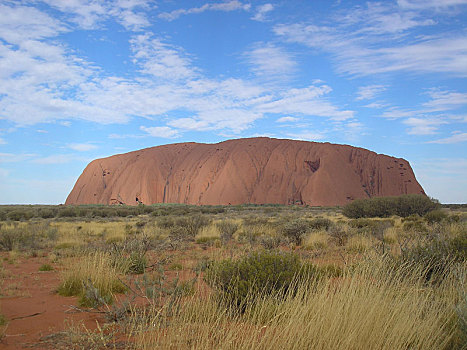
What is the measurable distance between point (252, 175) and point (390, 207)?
123ft

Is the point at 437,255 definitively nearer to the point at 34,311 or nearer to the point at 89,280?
the point at 89,280

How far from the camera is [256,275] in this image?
5.07 meters

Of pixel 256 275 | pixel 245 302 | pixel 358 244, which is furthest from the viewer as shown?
pixel 358 244

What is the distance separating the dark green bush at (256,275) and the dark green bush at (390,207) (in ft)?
81.5

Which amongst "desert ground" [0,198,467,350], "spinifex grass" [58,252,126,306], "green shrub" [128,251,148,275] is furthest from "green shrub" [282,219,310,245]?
"spinifex grass" [58,252,126,306]

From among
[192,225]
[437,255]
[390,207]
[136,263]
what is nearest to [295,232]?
[192,225]

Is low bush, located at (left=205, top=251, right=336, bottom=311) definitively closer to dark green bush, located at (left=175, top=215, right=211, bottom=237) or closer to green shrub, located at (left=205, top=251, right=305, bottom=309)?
green shrub, located at (left=205, top=251, right=305, bottom=309)

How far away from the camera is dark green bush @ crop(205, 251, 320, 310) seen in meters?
4.95

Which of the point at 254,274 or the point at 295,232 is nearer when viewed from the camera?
the point at 254,274

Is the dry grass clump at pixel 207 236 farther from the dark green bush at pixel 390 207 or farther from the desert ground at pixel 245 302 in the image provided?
the dark green bush at pixel 390 207

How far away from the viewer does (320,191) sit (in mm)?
60875

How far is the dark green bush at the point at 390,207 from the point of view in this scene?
28.8m

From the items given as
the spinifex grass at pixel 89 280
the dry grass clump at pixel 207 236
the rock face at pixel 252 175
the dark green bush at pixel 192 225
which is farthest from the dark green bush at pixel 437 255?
the rock face at pixel 252 175

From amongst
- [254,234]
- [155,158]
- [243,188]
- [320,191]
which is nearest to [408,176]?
[320,191]
